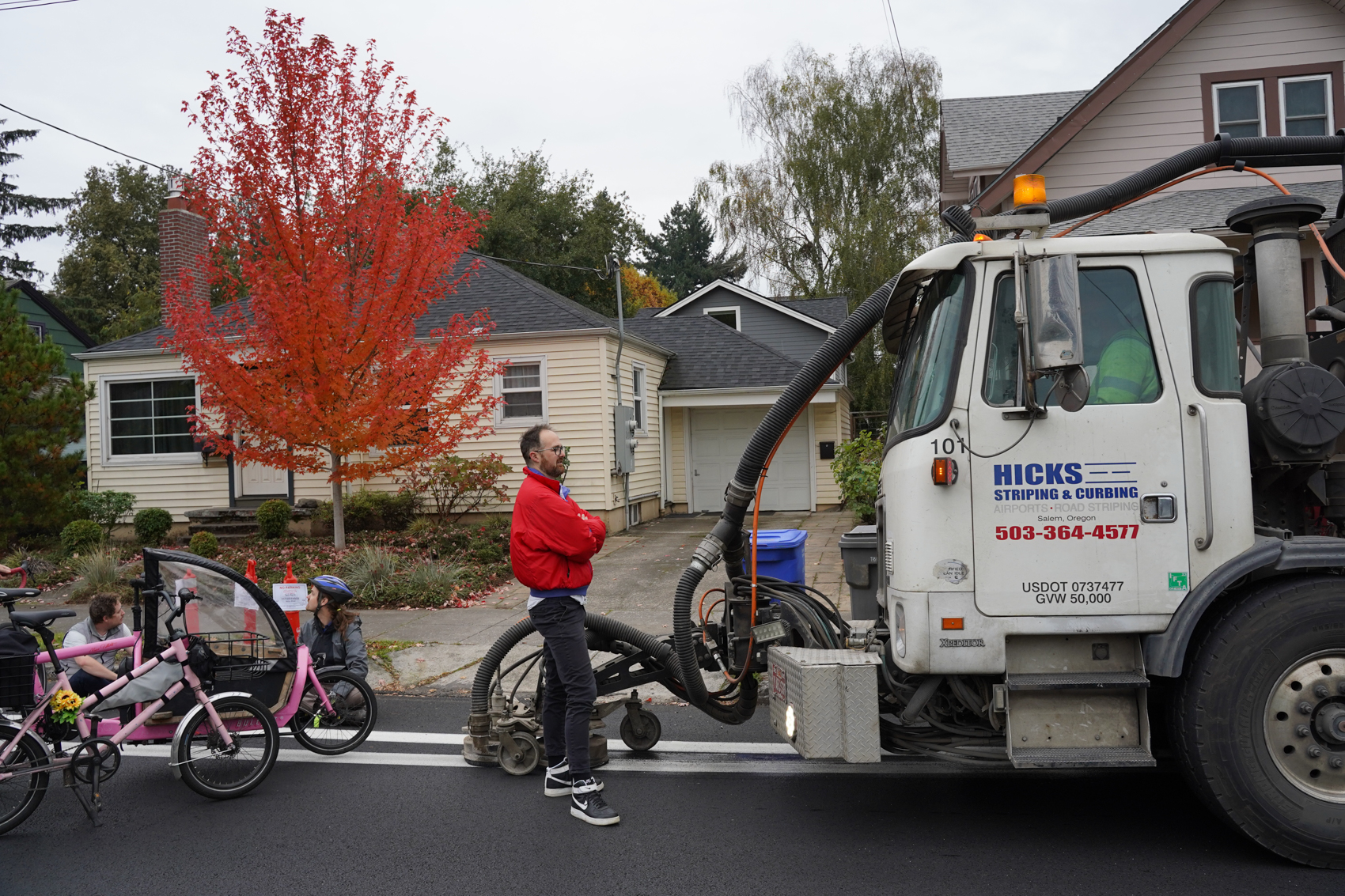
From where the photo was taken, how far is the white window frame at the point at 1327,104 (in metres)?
13.4

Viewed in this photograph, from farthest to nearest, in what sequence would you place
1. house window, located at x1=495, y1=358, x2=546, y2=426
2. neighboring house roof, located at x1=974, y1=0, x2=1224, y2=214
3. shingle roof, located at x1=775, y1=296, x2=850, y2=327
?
shingle roof, located at x1=775, y1=296, x2=850, y2=327
house window, located at x1=495, y1=358, x2=546, y2=426
neighboring house roof, located at x1=974, y1=0, x2=1224, y2=214

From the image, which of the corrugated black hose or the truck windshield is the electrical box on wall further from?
the truck windshield

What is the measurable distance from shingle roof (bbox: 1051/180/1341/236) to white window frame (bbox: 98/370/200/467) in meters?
15.2

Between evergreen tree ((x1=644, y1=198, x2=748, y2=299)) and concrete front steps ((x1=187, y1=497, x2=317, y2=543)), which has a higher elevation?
evergreen tree ((x1=644, y1=198, x2=748, y2=299))

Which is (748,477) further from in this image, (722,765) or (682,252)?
(682,252)

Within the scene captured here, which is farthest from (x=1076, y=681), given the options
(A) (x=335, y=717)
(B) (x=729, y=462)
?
(B) (x=729, y=462)

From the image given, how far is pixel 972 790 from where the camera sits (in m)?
4.96

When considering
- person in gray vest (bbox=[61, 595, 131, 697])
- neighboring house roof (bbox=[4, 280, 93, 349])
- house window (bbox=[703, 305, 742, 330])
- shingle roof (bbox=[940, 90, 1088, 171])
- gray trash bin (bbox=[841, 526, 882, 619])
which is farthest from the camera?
neighboring house roof (bbox=[4, 280, 93, 349])

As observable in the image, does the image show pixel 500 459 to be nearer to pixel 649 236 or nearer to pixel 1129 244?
pixel 1129 244

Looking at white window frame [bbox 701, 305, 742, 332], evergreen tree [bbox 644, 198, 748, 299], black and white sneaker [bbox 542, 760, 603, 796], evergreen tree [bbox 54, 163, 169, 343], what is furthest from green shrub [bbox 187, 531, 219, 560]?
evergreen tree [bbox 644, 198, 748, 299]

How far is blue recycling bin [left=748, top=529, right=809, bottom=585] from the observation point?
18.6 feet

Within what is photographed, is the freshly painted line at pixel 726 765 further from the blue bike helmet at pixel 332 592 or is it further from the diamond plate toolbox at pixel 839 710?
the diamond plate toolbox at pixel 839 710

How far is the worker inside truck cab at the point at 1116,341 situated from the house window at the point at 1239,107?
11.9 m

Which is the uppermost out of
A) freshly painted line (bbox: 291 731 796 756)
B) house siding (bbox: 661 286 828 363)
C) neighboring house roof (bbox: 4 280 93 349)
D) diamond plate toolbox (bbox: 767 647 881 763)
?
neighboring house roof (bbox: 4 280 93 349)
